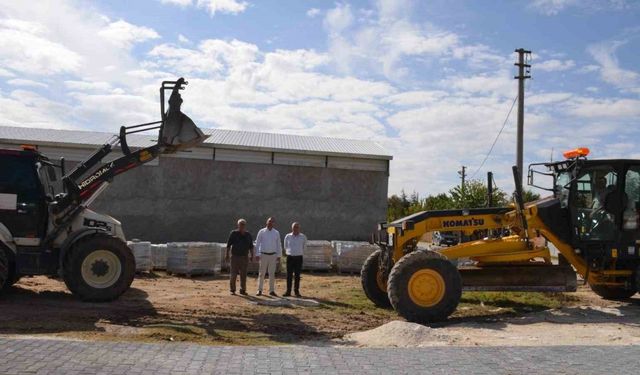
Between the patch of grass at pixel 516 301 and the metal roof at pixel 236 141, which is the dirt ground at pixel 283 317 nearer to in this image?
the patch of grass at pixel 516 301

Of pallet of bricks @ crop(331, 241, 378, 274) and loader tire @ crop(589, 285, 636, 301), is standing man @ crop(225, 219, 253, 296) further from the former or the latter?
loader tire @ crop(589, 285, 636, 301)

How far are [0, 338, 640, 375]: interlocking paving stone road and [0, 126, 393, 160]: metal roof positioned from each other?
64.2ft

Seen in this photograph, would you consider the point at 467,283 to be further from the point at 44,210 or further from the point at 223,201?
the point at 223,201

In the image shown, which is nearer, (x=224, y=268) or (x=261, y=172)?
(x=224, y=268)

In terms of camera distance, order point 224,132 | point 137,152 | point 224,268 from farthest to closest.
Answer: point 224,132, point 224,268, point 137,152

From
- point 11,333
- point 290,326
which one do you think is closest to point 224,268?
point 290,326

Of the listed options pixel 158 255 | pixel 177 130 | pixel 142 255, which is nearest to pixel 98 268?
pixel 177 130

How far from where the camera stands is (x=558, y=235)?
12.0 meters

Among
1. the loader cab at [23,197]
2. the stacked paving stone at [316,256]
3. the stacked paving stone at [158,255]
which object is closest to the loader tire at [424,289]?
the loader cab at [23,197]

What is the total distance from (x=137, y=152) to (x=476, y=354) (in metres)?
7.82

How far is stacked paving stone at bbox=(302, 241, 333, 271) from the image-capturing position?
19625 millimetres

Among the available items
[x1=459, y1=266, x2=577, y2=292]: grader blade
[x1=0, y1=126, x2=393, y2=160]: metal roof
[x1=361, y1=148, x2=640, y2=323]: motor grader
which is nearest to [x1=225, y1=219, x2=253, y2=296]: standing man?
[x1=361, y1=148, x2=640, y2=323]: motor grader

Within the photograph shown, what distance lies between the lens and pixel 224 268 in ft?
63.7

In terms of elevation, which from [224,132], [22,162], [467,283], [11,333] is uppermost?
[224,132]
